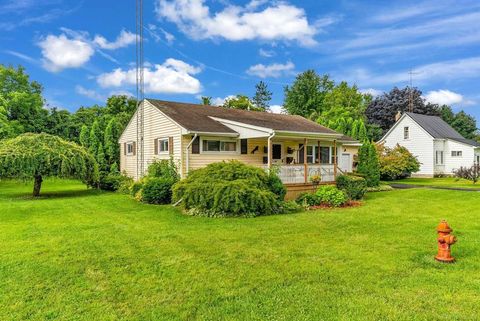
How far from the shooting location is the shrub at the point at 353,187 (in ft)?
52.1

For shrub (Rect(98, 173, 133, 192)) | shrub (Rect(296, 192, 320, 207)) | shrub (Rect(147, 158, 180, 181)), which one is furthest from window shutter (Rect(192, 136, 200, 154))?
shrub (Rect(98, 173, 133, 192))

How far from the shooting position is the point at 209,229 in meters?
9.09

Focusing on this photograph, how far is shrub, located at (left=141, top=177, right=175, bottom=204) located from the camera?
46.4ft

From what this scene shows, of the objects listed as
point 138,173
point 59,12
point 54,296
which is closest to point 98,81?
point 59,12

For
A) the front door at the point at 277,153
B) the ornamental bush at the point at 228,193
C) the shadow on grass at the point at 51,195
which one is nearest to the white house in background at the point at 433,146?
the front door at the point at 277,153

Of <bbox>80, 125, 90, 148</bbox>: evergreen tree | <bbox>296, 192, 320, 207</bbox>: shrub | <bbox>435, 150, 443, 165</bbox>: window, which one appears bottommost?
<bbox>296, 192, 320, 207</bbox>: shrub

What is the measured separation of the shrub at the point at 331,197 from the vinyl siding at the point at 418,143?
67.9 feet

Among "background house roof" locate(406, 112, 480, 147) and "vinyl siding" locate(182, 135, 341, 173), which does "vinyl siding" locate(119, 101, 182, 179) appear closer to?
"vinyl siding" locate(182, 135, 341, 173)

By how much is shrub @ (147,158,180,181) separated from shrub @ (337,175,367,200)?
8219 mm

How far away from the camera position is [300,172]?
15398 millimetres

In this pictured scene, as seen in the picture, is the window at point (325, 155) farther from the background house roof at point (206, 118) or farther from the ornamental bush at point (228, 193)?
the ornamental bush at point (228, 193)

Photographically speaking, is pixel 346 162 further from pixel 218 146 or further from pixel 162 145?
pixel 162 145

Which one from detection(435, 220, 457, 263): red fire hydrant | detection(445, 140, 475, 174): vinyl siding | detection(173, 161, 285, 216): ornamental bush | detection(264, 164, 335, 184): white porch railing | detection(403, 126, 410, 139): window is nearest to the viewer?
detection(435, 220, 457, 263): red fire hydrant

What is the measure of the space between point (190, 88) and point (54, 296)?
33.0 metres
